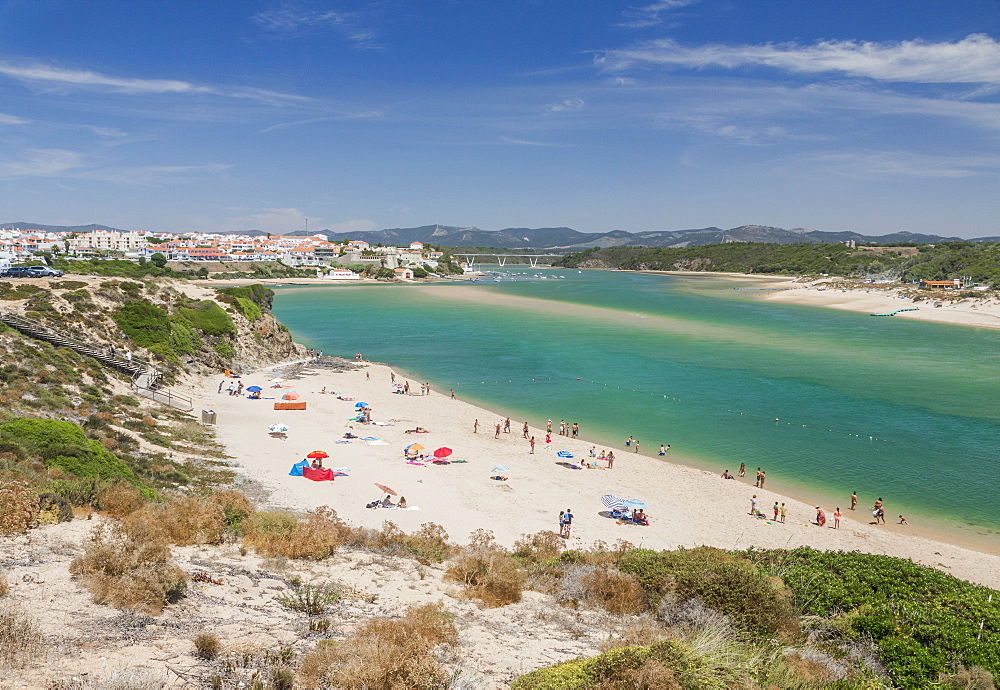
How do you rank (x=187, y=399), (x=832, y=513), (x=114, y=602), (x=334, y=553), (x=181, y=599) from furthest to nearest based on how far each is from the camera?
1. (x=187, y=399)
2. (x=832, y=513)
3. (x=334, y=553)
4. (x=181, y=599)
5. (x=114, y=602)

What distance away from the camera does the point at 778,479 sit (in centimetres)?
2392

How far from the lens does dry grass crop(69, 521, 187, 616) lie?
→ 7.64 m

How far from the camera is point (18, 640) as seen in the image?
6.13m

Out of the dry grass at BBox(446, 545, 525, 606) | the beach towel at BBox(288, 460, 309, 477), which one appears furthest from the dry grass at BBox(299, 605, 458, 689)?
the beach towel at BBox(288, 460, 309, 477)

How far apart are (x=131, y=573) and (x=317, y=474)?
12.2m

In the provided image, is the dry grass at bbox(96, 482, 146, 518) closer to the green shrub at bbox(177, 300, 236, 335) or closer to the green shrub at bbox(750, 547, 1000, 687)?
the green shrub at bbox(750, 547, 1000, 687)

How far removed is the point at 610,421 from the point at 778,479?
9.53 metres

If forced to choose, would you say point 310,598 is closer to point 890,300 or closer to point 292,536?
point 292,536

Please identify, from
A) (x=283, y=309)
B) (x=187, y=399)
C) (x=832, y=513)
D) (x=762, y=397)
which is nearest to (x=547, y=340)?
(x=762, y=397)

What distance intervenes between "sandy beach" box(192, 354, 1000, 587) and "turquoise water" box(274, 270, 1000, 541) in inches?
95.0

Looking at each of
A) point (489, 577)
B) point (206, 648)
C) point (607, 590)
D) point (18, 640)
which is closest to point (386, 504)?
point (489, 577)

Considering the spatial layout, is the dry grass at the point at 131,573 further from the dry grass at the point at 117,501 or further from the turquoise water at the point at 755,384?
the turquoise water at the point at 755,384

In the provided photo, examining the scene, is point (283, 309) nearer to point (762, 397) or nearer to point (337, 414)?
point (337, 414)

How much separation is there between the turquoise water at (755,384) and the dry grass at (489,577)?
16162 millimetres
